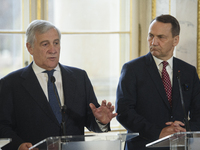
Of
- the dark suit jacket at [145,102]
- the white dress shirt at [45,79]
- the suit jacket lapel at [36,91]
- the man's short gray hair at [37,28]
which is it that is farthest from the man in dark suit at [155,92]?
the man's short gray hair at [37,28]

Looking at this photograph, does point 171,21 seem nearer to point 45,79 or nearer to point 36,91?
point 45,79

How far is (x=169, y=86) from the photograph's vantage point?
289 centimetres

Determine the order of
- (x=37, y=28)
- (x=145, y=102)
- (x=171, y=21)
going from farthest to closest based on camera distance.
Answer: (x=171, y=21)
(x=145, y=102)
(x=37, y=28)

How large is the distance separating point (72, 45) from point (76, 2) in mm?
552

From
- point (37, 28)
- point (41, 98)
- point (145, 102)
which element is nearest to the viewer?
point (41, 98)

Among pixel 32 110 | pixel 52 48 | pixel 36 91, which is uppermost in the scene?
pixel 52 48

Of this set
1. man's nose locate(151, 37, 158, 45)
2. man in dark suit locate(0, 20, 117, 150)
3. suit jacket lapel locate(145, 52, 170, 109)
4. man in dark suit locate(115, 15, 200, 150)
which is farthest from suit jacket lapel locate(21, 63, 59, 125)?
man's nose locate(151, 37, 158, 45)

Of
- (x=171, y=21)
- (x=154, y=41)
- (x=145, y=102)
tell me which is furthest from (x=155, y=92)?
(x=171, y=21)

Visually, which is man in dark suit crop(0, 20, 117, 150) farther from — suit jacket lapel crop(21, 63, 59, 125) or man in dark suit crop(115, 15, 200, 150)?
man in dark suit crop(115, 15, 200, 150)

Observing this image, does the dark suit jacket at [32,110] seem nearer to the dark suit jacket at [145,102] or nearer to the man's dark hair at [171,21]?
the dark suit jacket at [145,102]

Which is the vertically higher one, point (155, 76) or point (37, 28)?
point (37, 28)

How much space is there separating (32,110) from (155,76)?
3.56 feet

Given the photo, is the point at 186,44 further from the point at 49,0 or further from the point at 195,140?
the point at 195,140

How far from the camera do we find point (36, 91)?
2.59m
